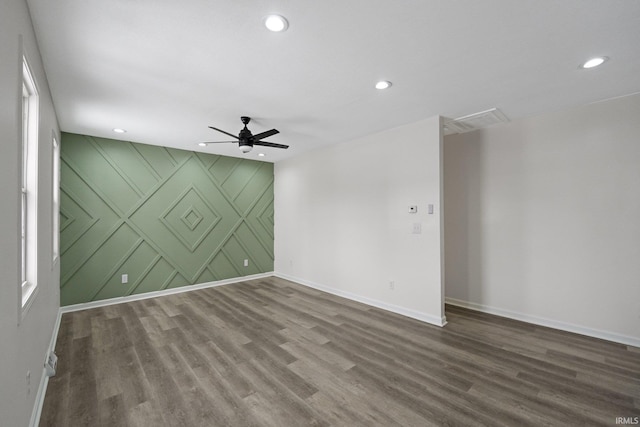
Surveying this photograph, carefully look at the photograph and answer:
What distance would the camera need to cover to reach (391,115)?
353 cm

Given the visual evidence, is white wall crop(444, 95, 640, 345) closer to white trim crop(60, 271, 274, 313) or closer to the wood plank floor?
the wood plank floor

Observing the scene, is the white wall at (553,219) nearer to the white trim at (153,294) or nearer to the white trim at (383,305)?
the white trim at (383,305)

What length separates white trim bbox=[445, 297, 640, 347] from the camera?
9.62 feet

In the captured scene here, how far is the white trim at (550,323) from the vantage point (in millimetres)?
2931

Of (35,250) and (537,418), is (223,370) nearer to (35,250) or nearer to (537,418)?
(35,250)

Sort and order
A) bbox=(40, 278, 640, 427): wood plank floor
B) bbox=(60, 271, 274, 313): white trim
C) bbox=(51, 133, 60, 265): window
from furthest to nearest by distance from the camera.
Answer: bbox=(60, 271, 274, 313): white trim < bbox=(51, 133, 60, 265): window < bbox=(40, 278, 640, 427): wood plank floor

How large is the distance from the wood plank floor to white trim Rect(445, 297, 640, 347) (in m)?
0.12

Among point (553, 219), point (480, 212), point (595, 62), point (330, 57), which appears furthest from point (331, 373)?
point (595, 62)

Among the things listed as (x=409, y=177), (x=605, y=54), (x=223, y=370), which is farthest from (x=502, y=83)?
(x=223, y=370)

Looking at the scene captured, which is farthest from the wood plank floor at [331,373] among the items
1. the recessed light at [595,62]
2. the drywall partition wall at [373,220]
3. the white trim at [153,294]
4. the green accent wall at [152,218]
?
the recessed light at [595,62]

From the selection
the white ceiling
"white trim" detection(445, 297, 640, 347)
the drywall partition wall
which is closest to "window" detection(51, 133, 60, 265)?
the white ceiling

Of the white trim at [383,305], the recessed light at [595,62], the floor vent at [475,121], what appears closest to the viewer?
the recessed light at [595,62]

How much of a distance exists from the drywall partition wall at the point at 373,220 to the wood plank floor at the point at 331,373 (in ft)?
2.05

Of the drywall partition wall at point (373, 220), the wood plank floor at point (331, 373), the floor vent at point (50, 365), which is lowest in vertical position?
the wood plank floor at point (331, 373)
